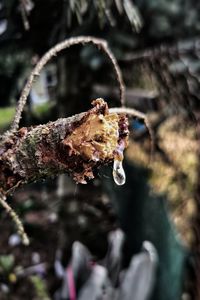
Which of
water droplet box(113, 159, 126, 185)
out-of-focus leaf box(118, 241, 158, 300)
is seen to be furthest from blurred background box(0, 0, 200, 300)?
water droplet box(113, 159, 126, 185)

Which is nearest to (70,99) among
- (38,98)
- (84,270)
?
(38,98)

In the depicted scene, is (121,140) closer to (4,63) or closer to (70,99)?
(4,63)

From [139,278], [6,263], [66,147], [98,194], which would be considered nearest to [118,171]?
[66,147]

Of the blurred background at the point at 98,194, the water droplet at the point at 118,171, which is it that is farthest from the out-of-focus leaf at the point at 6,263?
the water droplet at the point at 118,171

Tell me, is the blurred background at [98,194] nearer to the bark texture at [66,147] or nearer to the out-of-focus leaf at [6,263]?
the out-of-focus leaf at [6,263]

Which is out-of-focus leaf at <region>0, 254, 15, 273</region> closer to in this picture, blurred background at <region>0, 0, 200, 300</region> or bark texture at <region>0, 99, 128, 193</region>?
blurred background at <region>0, 0, 200, 300</region>

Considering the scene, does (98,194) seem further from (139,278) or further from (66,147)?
(66,147)
